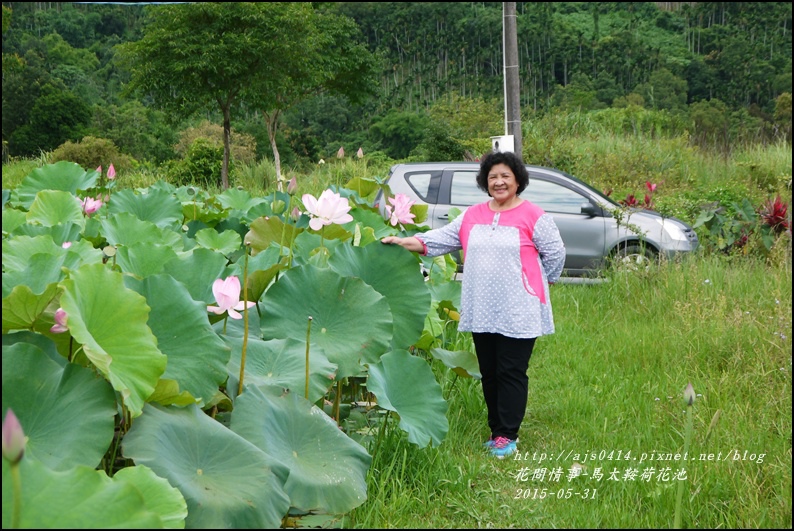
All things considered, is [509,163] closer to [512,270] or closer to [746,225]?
[512,270]

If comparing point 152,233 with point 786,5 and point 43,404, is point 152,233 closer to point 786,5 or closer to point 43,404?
point 43,404

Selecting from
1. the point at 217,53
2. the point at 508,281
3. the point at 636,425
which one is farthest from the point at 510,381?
the point at 217,53

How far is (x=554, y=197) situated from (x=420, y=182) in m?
1.43

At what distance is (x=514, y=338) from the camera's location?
3188 millimetres

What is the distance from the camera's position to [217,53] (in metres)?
19.8

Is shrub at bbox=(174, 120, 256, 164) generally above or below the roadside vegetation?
below

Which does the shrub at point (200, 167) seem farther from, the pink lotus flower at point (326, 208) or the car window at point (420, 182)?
the pink lotus flower at point (326, 208)

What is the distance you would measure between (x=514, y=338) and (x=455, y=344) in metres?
1.09

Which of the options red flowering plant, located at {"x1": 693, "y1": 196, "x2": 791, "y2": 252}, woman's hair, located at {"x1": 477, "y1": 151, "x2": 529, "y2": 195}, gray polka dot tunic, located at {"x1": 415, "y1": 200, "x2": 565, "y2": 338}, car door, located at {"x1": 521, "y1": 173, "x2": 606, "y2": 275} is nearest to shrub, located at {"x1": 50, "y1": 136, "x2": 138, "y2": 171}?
car door, located at {"x1": 521, "y1": 173, "x2": 606, "y2": 275}

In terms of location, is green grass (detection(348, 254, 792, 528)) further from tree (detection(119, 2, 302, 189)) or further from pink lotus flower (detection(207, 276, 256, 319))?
tree (detection(119, 2, 302, 189))

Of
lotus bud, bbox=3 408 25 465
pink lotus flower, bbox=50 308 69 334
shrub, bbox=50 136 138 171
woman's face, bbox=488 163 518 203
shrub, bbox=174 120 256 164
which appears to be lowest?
shrub, bbox=174 120 256 164

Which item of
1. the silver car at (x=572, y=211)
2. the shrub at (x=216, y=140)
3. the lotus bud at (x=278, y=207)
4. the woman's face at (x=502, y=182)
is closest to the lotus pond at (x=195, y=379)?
the woman's face at (x=502, y=182)

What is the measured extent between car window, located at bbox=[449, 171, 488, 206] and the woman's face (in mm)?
5380

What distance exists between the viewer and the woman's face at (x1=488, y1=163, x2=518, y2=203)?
10.6ft
